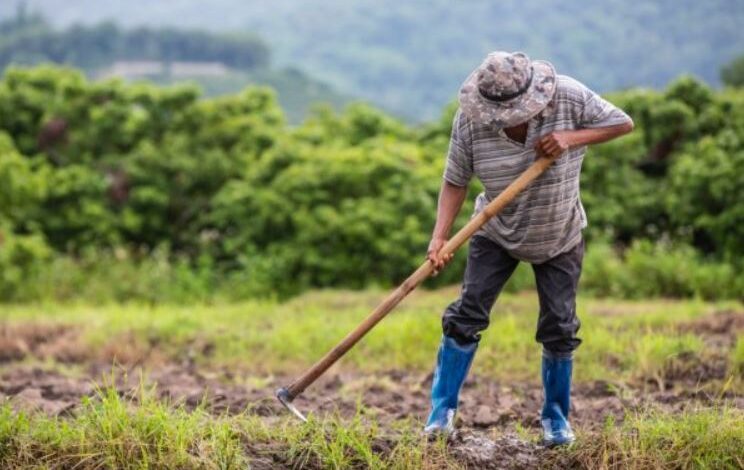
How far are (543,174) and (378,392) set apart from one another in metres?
2.98

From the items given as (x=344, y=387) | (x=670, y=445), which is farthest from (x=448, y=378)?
(x=344, y=387)

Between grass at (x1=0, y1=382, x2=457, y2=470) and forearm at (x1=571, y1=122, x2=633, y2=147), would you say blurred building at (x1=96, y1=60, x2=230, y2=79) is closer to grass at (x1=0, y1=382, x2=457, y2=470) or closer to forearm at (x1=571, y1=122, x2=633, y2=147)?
grass at (x1=0, y1=382, x2=457, y2=470)

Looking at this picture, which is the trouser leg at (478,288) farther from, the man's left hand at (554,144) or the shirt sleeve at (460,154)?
the man's left hand at (554,144)

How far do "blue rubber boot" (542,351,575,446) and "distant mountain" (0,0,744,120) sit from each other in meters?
68.4

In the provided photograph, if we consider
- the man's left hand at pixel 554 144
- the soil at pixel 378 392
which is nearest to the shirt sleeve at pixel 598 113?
the man's left hand at pixel 554 144

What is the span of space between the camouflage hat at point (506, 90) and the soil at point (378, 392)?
1428 mm

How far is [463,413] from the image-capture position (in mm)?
5895

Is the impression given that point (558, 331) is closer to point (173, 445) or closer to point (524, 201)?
point (524, 201)

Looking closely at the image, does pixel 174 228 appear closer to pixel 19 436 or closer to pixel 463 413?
pixel 463 413

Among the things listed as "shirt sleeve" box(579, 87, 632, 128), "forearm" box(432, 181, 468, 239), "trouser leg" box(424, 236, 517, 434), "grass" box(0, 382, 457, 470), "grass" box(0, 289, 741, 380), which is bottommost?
"grass" box(0, 289, 741, 380)

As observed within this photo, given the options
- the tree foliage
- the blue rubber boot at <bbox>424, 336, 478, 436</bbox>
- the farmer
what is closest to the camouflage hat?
the farmer

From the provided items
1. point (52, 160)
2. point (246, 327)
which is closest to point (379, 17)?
point (52, 160)

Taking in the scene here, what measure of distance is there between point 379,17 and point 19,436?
91282 mm

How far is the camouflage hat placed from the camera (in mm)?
4238
